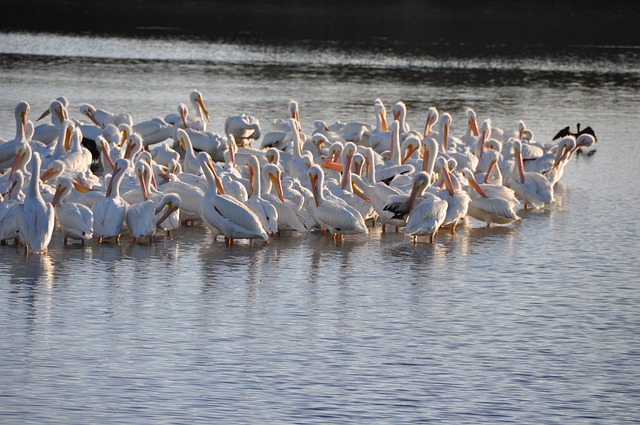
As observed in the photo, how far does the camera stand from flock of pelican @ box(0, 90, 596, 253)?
11.4 m

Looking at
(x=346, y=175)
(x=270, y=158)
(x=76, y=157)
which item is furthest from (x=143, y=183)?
(x=76, y=157)

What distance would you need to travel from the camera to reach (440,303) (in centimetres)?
984

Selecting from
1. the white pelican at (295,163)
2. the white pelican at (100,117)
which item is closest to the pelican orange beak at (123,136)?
the white pelican at (100,117)

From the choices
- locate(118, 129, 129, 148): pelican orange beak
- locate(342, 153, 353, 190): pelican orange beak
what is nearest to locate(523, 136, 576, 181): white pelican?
locate(342, 153, 353, 190): pelican orange beak

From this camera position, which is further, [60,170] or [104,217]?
[60,170]

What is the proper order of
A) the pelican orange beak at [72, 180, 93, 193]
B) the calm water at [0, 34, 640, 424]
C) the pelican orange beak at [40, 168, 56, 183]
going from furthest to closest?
the pelican orange beak at [40, 168, 56, 183]
the pelican orange beak at [72, 180, 93, 193]
the calm water at [0, 34, 640, 424]

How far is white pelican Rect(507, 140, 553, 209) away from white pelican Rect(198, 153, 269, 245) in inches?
145

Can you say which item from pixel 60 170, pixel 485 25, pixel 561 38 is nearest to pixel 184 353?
pixel 60 170

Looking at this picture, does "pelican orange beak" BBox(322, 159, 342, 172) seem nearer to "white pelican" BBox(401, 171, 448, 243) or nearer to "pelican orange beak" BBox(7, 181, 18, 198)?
"white pelican" BBox(401, 171, 448, 243)

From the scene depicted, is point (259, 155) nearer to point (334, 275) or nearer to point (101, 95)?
point (334, 275)

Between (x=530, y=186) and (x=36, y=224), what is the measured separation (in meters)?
5.62

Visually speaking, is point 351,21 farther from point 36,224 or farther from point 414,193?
point 36,224

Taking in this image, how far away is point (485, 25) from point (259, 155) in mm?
39933

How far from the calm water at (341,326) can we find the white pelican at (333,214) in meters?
0.15
